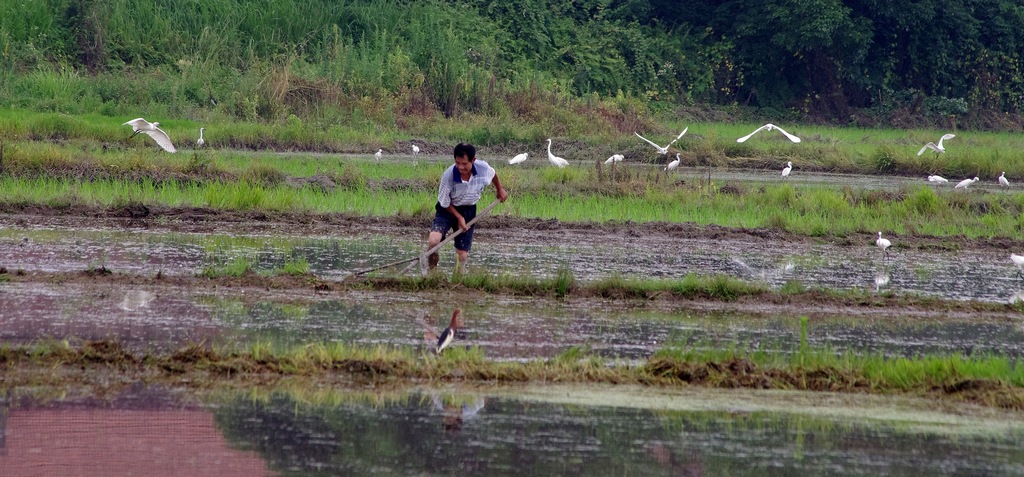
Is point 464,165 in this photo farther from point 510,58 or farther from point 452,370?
point 510,58

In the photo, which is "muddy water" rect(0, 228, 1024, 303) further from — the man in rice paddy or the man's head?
the man's head

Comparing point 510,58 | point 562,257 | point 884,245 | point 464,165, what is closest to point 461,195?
point 464,165

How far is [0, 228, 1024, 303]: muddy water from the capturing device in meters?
10.4

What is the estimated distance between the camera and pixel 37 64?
24031 mm

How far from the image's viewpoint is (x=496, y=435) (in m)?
5.71

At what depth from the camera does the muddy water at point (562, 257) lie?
10445 mm

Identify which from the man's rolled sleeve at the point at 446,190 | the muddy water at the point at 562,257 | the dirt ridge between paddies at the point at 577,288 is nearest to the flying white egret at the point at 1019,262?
the muddy water at the point at 562,257

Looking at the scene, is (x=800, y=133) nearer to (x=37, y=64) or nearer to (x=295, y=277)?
(x=37, y=64)

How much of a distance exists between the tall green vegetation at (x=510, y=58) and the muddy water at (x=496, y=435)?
678 inches

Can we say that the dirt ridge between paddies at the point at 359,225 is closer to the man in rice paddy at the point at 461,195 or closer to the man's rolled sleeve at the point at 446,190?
the man in rice paddy at the point at 461,195

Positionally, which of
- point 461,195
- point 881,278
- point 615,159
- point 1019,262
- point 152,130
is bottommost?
point 881,278

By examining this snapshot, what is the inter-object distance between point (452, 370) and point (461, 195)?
2924mm

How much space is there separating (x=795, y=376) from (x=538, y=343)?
5.58 ft

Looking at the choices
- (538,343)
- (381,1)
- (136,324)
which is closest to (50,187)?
(136,324)
